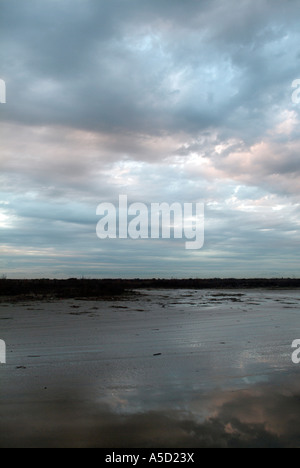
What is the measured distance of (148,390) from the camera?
510 cm

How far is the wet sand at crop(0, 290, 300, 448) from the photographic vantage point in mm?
3691

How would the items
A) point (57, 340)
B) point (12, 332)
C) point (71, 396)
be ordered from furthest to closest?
point (12, 332) < point (57, 340) < point (71, 396)

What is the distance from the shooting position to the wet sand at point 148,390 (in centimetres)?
369

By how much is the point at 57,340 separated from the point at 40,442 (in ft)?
Result: 18.1

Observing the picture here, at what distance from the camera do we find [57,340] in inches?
348

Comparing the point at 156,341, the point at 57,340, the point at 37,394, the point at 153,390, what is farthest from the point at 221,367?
the point at 57,340

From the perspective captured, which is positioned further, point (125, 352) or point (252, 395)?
point (125, 352)
